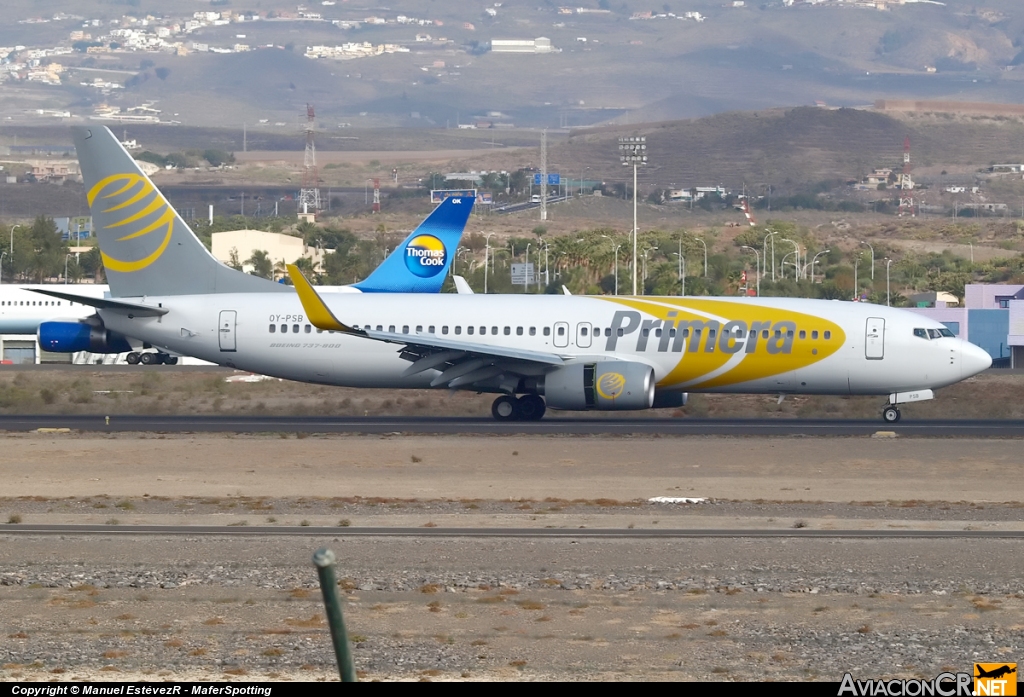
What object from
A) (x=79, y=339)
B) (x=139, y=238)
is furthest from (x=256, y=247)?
(x=139, y=238)

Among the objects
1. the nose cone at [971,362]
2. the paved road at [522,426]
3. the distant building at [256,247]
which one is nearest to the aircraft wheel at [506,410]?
the paved road at [522,426]

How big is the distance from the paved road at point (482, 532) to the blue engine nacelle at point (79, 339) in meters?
18.1

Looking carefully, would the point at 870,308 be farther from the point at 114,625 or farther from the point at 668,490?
the point at 114,625

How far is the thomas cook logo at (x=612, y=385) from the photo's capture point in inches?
1367

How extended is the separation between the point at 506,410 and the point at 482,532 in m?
16.6

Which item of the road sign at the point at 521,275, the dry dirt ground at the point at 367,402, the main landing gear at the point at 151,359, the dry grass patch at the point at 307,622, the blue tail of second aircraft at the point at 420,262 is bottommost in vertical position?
the main landing gear at the point at 151,359

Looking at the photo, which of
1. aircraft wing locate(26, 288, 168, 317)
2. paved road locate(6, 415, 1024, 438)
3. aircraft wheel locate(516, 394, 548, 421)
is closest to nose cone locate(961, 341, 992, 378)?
paved road locate(6, 415, 1024, 438)

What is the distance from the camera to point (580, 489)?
25.2 metres

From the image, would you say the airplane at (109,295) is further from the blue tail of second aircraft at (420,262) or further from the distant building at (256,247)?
the distant building at (256,247)

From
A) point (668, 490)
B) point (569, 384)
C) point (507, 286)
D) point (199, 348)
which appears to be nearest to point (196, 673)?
point (668, 490)

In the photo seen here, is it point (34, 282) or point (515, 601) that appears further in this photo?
point (34, 282)

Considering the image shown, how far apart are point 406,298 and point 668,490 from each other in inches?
562

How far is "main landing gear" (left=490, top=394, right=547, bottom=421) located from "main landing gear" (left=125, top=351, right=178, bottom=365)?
31832 millimetres

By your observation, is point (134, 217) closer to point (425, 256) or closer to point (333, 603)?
point (425, 256)
